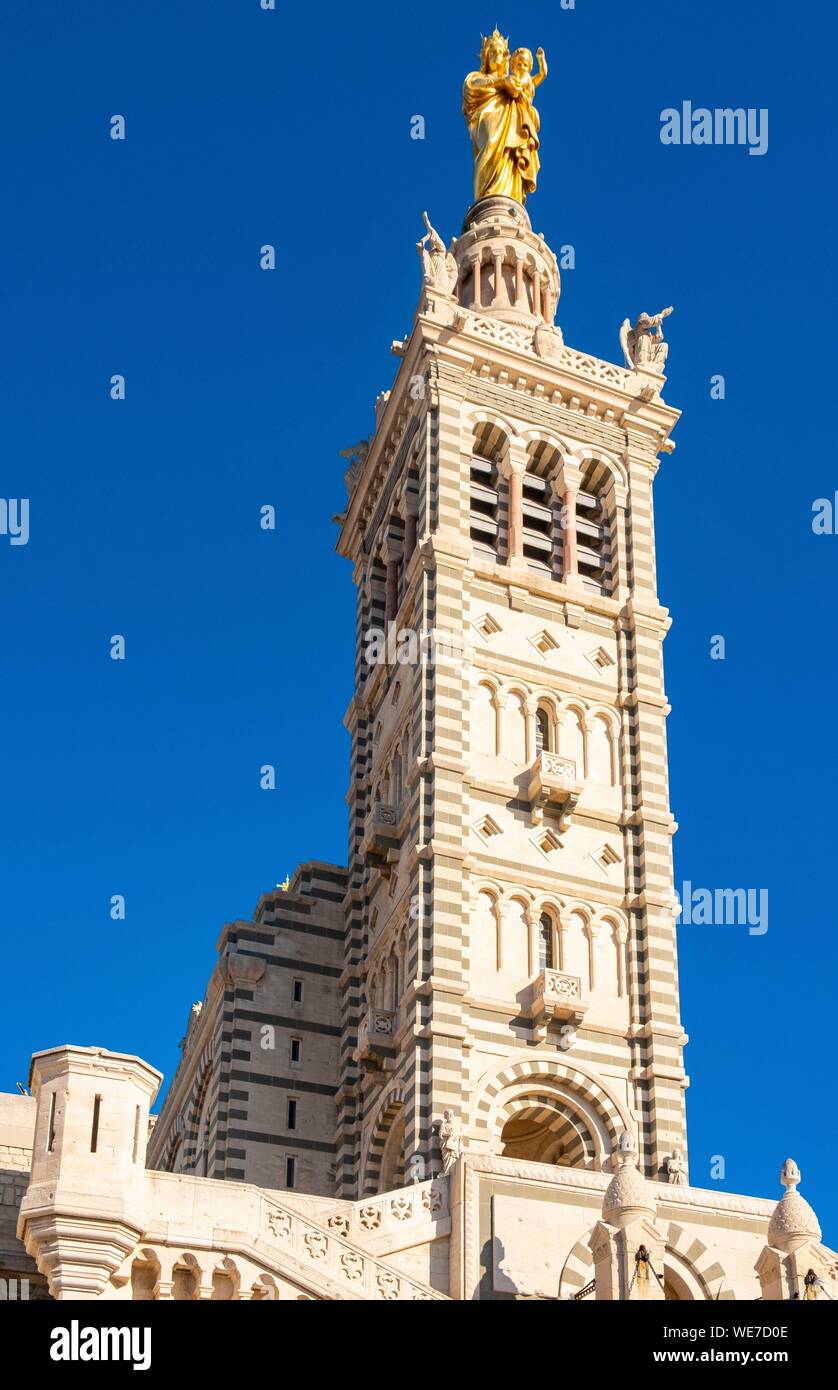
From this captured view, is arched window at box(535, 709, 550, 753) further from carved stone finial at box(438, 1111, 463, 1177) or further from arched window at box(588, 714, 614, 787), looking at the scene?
carved stone finial at box(438, 1111, 463, 1177)

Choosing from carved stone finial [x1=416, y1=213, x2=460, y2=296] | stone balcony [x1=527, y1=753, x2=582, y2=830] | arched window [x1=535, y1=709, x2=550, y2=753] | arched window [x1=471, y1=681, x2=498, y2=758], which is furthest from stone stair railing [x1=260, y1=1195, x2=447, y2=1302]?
carved stone finial [x1=416, y1=213, x2=460, y2=296]

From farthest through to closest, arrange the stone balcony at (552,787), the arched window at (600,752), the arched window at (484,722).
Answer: the arched window at (600,752)
the arched window at (484,722)
the stone balcony at (552,787)

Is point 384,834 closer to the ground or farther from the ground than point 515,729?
closer to the ground

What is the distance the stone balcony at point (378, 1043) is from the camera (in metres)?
43.0

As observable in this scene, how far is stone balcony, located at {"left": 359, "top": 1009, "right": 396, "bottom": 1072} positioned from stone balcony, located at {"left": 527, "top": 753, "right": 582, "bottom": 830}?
5957 mm

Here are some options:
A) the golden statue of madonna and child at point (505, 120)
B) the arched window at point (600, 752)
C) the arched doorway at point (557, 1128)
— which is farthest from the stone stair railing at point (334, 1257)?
the golden statue of madonna and child at point (505, 120)

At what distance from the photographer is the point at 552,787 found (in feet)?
149

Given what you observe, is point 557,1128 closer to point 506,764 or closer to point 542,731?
point 506,764

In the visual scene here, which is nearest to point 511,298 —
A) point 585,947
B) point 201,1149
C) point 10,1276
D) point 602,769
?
point 602,769

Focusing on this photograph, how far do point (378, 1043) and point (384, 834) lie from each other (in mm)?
5570

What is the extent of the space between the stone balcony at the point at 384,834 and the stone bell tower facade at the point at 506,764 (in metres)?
0.06

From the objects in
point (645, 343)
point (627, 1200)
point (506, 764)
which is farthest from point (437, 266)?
point (627, 1200)

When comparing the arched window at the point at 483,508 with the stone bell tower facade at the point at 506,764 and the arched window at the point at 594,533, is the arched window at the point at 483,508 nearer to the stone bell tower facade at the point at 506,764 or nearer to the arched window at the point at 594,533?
the stone bell tower facade at the point at 506,764
